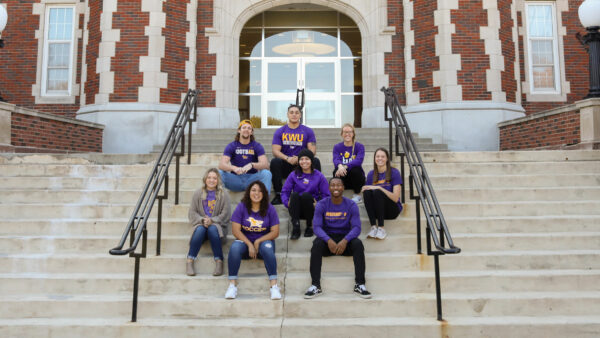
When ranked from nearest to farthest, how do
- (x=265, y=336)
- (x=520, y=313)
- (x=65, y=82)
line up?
(x=265, y=336)
(x=520, y=313)
(x=65, y=82)

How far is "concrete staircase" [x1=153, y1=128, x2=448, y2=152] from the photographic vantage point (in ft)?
28.5

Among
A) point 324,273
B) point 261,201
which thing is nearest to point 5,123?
point 261,201

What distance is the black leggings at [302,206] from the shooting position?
15.2 ft

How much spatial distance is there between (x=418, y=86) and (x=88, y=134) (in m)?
7.45

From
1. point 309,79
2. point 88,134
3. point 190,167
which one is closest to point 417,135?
point 309,79

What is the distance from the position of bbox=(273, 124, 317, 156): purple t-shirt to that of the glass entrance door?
6697 mm

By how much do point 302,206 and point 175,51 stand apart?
278 inches

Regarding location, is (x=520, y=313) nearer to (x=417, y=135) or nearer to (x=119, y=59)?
(x=417, y=135)

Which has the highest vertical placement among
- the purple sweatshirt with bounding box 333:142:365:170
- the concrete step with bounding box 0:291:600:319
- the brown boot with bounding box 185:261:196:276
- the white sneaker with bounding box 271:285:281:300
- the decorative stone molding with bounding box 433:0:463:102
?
the decorative stone molding with bounding box 433:0:463:102

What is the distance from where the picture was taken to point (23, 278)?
4.14 m

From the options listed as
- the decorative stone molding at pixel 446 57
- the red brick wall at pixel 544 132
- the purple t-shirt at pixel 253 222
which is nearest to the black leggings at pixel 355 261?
the purple t-shirt at pixel 253 222

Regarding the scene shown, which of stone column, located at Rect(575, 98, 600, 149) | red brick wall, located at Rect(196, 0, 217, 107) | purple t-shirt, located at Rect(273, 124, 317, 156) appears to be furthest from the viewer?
red brick wall, located at Rect(196, 0, 217, 107)

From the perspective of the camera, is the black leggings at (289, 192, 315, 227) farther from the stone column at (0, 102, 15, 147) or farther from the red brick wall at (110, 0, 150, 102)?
Result: the red brick wall at (110, 0, 150, 102)

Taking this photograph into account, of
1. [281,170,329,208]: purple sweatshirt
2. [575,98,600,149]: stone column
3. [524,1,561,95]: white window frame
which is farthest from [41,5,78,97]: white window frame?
[524,1,561,95]: white window frame
